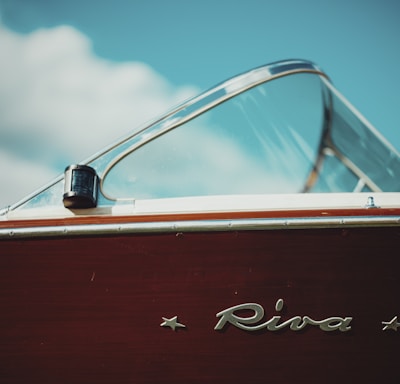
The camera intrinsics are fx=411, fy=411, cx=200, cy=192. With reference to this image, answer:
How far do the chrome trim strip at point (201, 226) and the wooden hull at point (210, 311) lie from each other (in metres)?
0.03

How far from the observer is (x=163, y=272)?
186cm

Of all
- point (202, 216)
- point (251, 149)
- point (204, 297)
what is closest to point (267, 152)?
point (251, 149)

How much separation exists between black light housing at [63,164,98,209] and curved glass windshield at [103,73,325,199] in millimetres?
140

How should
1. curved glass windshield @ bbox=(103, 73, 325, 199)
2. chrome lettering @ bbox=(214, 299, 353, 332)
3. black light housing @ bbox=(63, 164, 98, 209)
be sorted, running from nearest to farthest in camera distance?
chrome lettering @ bbox=(214, 299, 353, 332), black light housing @ bbox=(63, 164, 98, 209), curved glass windshield @ bbox=(103, 73, 325, 199)

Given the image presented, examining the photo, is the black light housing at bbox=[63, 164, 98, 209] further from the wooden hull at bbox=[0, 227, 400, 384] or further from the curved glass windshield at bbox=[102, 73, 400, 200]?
the wooden hull at bbox=[0, 227, 400, 384]

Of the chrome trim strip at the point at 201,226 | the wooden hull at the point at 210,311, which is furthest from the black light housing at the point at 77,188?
the wooden hull at the point at 210,311

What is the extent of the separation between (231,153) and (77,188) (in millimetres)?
976

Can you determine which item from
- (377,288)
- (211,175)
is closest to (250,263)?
(377,288)

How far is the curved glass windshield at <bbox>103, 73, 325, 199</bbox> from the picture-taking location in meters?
2.30

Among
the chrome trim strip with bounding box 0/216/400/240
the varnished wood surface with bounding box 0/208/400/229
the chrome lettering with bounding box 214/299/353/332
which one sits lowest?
the chrome lettering with bounding box 214/299/353/332

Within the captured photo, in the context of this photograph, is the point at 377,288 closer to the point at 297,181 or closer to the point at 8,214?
the point at 297,181

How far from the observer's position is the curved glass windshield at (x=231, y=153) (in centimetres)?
230

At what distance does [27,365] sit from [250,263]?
1108mm

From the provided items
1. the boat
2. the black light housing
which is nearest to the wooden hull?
the boat
